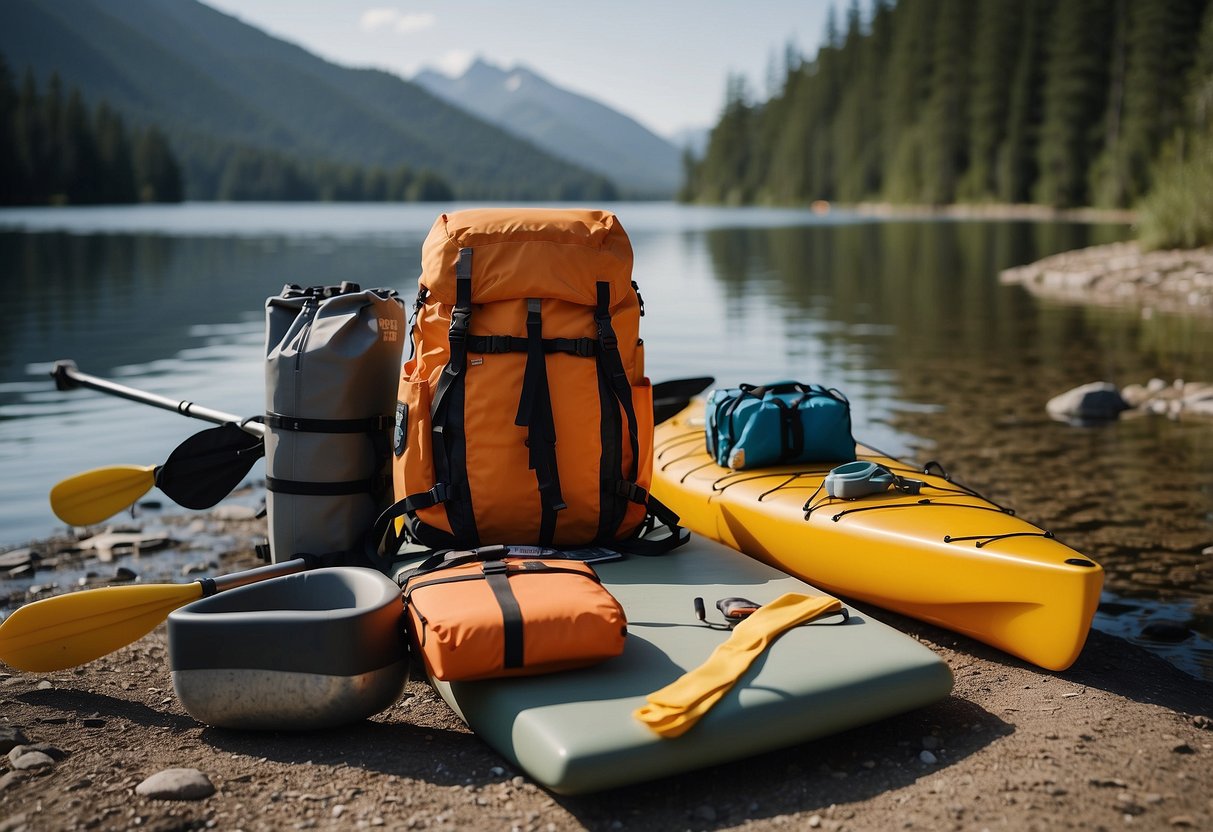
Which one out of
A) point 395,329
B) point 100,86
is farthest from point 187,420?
point 100,86

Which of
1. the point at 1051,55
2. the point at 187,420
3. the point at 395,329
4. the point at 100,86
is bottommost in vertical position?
the point at 187,420

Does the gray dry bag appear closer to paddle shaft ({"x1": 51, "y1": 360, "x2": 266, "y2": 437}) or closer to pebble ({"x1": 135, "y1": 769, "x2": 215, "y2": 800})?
paddle shaft ({"x1": 51, "y1": 360, "x2": 266, "y2": 437})

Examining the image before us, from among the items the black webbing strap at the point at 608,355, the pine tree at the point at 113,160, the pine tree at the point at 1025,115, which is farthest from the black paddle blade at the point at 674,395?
the pine tree at the point at 113,160

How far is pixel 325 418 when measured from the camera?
414 cm

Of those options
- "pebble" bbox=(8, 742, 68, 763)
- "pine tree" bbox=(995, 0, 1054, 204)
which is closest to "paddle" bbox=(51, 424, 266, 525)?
"pebble" bbox=(8, 742, 68, 763)

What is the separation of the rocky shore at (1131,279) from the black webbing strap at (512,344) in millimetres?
15019

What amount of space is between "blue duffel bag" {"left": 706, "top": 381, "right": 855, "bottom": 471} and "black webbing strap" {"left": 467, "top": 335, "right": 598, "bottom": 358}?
3.92 feet

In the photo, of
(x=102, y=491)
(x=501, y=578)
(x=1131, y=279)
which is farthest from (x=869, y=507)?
(x=1131, y=279)

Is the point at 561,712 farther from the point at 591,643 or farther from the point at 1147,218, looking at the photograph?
the point at 1147,218

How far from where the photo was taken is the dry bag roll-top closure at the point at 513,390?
4059 mm

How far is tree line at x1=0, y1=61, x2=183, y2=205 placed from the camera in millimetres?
71188

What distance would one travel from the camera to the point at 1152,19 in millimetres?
52125

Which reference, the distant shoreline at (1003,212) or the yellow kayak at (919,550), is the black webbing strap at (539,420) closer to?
the yellow kayak at (919,550)

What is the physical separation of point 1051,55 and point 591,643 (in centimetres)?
6472
